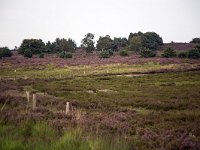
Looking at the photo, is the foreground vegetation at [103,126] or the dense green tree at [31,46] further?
the dense green tree at [31,46]

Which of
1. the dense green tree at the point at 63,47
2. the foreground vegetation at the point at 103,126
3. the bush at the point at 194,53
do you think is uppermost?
the dense green tree at the point at 63,47

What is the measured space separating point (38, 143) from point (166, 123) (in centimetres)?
1014

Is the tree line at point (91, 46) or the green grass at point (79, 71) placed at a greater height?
the tree line at point (91, 46)

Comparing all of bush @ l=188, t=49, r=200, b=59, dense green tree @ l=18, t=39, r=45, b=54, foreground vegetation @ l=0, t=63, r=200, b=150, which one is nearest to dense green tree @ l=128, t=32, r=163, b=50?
bush @ l=188, t=49, r=200, b=59

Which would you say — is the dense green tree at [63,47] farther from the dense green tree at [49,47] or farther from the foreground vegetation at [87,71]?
the foreground vegetation at [87,71]

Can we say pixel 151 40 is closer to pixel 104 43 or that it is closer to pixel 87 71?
pixel 104 43

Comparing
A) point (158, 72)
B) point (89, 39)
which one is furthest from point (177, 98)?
point (89, 39)

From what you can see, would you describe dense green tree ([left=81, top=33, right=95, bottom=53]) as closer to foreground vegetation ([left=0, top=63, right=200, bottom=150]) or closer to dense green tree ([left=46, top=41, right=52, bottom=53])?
dense green tree ([left=46, top=41, right=52, bottom=53])

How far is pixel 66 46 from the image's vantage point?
13188 centimetres

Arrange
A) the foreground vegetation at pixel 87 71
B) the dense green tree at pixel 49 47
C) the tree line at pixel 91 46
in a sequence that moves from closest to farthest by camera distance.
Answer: the foreground vegetation at pixel 87 71
the tree line at pixel 91 46
the dense green tree at pixel 49 47

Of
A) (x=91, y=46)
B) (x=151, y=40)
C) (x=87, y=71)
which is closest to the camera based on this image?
(x=87, y=71)

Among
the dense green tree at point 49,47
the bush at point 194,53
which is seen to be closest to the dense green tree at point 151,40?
the dense green tree at point 49,47

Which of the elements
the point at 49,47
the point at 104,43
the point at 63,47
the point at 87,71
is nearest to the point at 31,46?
the point at 63,47

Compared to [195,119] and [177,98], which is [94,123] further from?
[177,98]
